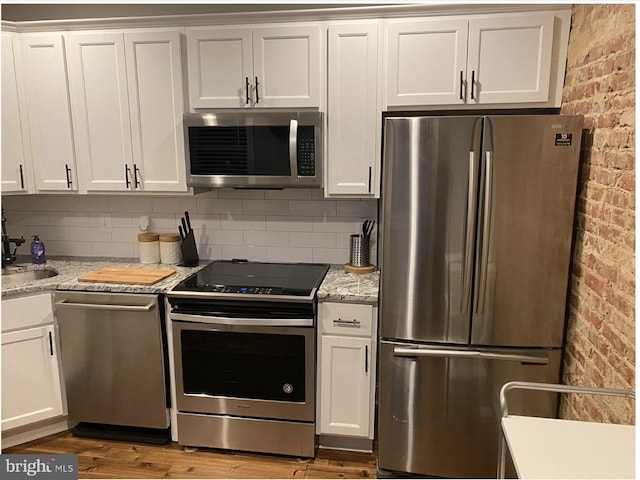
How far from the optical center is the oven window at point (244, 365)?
2404 millimetres

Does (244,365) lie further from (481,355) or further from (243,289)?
(481,355)

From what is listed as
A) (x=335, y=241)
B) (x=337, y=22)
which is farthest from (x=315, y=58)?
(x=335, y=241)

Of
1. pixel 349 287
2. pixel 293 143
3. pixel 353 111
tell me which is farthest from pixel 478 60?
pixel 349 287

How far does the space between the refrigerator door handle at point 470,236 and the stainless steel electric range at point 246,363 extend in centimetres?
76

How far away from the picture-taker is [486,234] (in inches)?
82.2

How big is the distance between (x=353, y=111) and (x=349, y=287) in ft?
3.14

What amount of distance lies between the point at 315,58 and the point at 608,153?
1.48 meters

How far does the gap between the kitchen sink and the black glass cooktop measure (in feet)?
3.38

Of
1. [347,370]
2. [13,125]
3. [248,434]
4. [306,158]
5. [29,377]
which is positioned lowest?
[248,434]

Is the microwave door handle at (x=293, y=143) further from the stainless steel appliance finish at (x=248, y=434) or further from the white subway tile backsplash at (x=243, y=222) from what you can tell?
the stainless steel appliance finish at (x=248, y=434)

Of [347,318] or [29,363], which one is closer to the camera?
[347,318]

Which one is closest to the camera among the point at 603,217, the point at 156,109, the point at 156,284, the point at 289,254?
the point at 603,217

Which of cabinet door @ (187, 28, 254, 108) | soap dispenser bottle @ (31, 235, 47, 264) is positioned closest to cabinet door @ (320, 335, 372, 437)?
cabinet door @ (187, 28, 254, 108)

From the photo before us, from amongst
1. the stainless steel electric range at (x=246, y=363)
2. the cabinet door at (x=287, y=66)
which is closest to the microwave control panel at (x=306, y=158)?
the cabinet door at (x=287, y=66)
